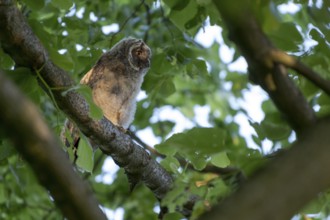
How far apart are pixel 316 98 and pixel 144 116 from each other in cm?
360

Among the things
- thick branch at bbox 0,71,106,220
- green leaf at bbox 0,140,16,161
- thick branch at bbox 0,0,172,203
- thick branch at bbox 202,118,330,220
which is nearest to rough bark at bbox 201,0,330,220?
thick branch at bbox 202,118,330,220

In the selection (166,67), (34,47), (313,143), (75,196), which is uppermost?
(166,67)

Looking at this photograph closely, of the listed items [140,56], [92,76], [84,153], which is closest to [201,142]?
[84,153]

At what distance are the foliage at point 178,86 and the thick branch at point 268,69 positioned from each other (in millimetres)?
66

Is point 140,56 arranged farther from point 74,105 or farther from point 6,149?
point 74,105

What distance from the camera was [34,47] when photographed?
264 centimetres

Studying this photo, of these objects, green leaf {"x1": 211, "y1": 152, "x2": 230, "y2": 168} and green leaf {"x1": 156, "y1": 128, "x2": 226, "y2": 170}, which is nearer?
green leaf {"x1": 156, "y1": 128, "x2": 226, "y2": 170}

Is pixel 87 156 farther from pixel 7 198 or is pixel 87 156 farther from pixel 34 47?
pixel 7 198

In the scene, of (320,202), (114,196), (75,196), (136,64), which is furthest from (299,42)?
(114,196)

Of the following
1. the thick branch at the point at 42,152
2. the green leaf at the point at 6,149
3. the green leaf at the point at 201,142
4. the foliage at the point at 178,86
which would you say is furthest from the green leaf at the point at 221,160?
the thick branch at the point at 42,152

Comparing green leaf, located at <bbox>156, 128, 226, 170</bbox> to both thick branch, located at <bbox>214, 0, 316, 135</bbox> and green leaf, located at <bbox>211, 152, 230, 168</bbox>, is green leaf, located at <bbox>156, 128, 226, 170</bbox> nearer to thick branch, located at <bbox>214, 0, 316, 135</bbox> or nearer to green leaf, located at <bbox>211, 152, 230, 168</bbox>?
thick branch, located at <bbox>214, 0, 316, 135</bbox>

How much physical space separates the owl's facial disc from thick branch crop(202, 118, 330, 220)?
14.4 feet

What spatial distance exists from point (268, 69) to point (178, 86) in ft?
21.5

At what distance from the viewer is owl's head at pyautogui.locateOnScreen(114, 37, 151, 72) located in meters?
5.87
